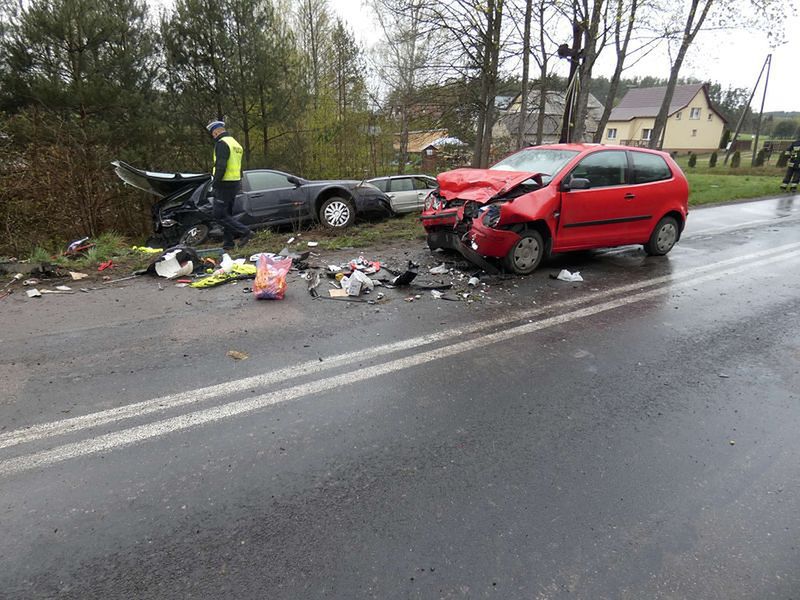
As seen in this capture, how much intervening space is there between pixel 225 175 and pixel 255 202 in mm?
1780

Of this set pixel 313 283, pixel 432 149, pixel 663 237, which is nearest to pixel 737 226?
pixel 663 237

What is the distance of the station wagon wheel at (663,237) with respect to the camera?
290 inches

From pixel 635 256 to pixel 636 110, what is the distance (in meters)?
60.3

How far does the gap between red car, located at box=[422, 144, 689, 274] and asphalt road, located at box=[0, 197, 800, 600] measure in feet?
4.91

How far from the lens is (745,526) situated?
2.26 m

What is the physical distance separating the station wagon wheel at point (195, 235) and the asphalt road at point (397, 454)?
387 cm

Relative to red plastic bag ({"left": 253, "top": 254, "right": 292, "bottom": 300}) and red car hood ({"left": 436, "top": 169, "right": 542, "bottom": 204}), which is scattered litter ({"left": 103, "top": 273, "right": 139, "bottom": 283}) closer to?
red plastic bag ({"left": 253, "top": 254, "right": 292, "bottom": 300})

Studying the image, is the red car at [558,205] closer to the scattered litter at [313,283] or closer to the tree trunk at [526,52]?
the scattered litter at [313,283]

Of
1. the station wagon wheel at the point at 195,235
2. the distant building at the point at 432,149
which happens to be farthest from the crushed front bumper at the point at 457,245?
the distant building at the point at 432,149

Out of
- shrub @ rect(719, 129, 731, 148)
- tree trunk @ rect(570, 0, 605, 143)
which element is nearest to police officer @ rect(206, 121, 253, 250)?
tree trunk @ rect(570, 0, 605, 143)

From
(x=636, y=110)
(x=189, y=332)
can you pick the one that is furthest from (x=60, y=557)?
(x=636, y=110)

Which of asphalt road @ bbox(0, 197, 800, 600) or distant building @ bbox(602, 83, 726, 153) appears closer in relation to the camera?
asphalt road @ bbox(0, 197, 800, 600)

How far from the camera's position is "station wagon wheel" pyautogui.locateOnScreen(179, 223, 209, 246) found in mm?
8742

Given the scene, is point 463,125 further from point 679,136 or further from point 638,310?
point 679,136
